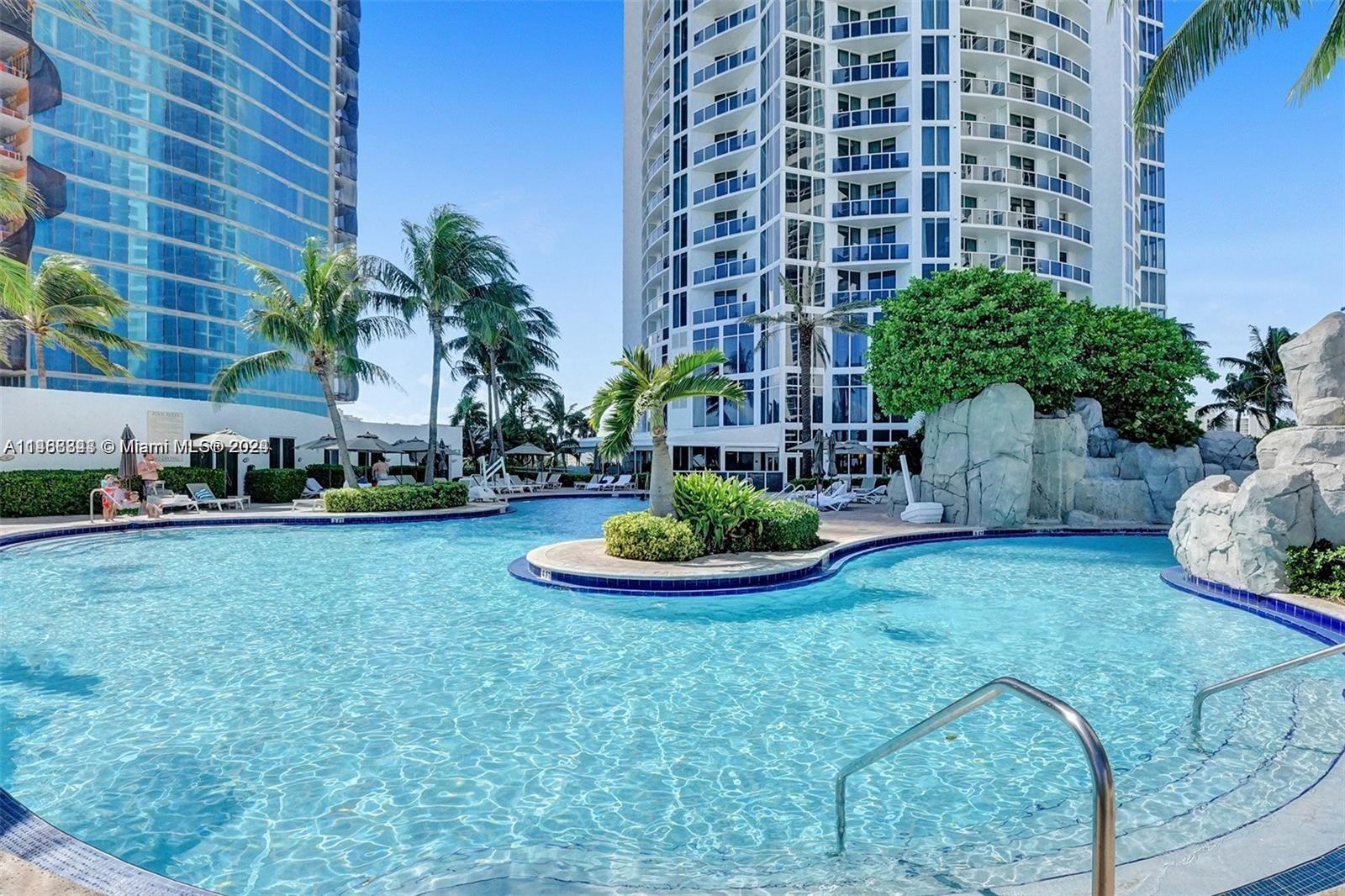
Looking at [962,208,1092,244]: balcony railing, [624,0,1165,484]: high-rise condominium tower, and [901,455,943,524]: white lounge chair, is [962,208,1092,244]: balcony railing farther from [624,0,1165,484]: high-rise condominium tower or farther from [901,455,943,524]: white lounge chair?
[901,455,943,524]: white lounge chair

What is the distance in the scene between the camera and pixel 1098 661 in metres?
7.17

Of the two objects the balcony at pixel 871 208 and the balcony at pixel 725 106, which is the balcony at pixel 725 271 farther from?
the balcony at pixel 725 106

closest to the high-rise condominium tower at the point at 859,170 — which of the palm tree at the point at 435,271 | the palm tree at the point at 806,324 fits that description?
the palm tree at the point at 806,324

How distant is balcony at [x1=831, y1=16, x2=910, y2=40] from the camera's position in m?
32.8

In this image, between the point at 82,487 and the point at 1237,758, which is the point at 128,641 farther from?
the point at 82,487

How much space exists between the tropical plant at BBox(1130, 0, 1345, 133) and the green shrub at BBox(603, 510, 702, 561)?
8.94m

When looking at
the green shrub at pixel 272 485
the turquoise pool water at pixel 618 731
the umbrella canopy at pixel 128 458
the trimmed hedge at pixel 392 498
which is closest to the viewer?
the turquoise pool water at pixel 618 731

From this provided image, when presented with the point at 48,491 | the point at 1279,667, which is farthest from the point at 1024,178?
the point at 48,491

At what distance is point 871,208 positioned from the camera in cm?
3331

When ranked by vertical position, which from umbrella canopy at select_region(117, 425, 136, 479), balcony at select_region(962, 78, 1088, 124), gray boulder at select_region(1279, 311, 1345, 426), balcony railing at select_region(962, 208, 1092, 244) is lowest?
umbrella canopy at select_region(117, 425, 136, 479)

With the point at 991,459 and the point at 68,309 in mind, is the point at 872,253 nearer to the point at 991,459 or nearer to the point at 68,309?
the point at 991,459

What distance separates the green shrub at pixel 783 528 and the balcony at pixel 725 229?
25.1 m

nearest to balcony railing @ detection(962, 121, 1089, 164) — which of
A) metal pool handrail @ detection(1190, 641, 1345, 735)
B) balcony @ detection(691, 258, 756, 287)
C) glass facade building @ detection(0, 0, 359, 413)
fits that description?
balcony @ detection(691, 258, 756, 287)

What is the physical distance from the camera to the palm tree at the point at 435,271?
22.2m
